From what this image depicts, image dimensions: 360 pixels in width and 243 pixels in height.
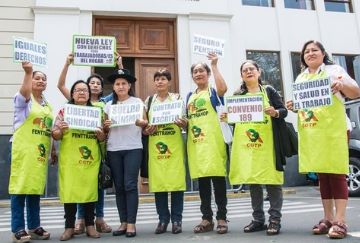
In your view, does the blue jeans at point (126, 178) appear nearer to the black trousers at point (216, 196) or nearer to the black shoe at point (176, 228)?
the black shoe at point (176, 228)

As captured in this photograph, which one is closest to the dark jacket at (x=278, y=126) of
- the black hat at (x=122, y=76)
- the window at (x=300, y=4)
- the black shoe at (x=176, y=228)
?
the black shoe at (x=176, y=228)

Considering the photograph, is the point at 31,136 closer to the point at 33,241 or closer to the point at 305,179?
the point at 33,241

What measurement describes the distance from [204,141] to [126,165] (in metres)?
1.00

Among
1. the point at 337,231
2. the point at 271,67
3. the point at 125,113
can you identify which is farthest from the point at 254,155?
the point at 271,67

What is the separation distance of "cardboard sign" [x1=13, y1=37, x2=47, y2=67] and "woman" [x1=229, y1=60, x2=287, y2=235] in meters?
2.72

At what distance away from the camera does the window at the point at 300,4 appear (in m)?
14.7

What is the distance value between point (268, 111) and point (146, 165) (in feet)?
5.54

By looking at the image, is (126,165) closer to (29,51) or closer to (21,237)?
(21,237)

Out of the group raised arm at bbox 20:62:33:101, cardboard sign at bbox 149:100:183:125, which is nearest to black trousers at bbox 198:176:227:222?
cardboard sign at bbox 149:100:183:125

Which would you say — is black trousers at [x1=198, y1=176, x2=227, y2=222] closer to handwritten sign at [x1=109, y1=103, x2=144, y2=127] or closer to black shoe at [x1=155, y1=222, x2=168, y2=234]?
black shoe at [x1=155, y1=222, x2=168, y2=234]

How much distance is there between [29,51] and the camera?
520 cm

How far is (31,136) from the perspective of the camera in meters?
4.73

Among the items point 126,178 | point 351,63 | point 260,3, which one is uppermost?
point 260,3

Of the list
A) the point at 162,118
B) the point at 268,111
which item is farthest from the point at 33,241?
the point at 268,111
